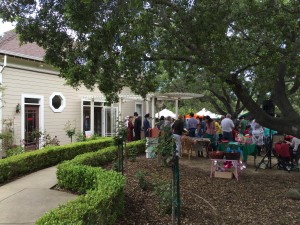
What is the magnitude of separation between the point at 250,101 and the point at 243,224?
300cm

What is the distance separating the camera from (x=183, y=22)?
695 cm

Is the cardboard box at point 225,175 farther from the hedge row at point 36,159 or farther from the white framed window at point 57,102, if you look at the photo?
the white framed window at point 57,102

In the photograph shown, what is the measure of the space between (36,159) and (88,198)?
5.29 m

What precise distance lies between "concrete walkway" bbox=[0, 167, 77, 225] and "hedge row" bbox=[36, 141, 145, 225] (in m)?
0.36

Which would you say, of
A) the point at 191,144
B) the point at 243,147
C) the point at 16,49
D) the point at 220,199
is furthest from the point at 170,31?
the point at 16,49

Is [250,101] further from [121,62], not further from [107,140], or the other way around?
[107,140]

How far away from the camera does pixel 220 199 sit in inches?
278

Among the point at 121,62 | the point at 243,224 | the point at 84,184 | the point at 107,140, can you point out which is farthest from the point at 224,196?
the point at 107,140

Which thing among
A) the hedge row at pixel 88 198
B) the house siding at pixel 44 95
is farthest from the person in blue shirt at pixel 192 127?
the hedge row at pixel 88 198

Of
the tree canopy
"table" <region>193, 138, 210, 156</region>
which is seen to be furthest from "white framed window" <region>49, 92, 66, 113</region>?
the tree canopy

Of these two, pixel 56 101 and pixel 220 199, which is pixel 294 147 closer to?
pixel 220 199

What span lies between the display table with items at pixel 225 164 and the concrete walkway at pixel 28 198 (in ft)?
14.0

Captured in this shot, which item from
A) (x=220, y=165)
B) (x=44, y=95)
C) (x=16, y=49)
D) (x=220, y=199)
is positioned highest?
(x=16, y=49)

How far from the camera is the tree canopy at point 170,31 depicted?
6.66 m
